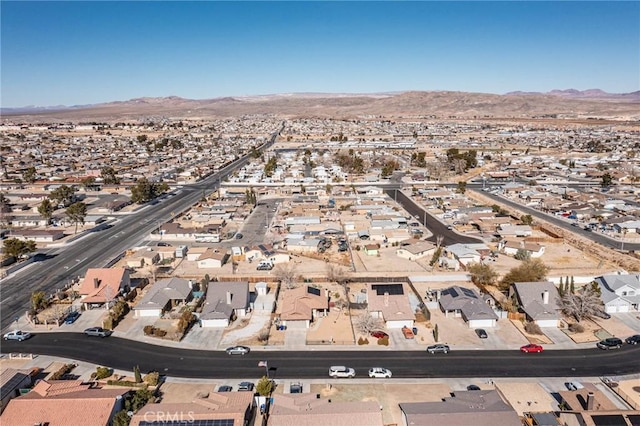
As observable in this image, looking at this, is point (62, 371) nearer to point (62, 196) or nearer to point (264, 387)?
point (264, 387)

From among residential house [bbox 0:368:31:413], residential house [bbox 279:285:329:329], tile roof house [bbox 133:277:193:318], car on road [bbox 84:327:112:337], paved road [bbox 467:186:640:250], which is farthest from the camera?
paved road [bbox 467:186:640:250]

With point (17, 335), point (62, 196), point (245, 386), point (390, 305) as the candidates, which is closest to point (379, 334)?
point (390, 305)

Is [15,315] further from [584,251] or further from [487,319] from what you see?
[584,251]

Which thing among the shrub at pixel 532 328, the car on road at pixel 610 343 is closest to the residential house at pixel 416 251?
the shrub at pixel 532 328

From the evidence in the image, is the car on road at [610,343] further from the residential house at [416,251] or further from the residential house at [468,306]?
the residential house at [416,251]

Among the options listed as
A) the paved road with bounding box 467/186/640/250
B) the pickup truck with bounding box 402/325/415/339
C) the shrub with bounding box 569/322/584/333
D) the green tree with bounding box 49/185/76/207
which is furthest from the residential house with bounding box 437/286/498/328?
the green tree with bounding box 49/185/76/207

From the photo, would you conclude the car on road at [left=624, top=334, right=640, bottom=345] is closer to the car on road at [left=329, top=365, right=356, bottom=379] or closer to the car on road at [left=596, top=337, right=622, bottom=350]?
the car on road at [left=596, top=337, right=622, bottom=350]
